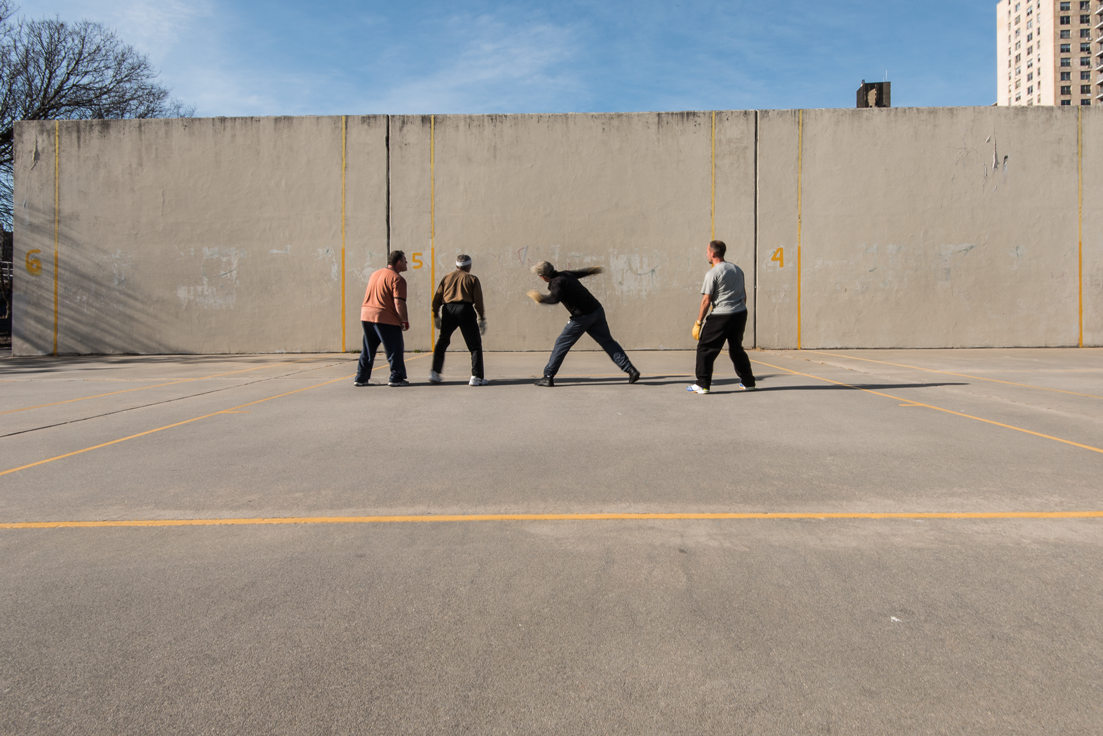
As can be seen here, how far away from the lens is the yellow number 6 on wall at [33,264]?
645 inches

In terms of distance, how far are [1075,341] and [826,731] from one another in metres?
18.6

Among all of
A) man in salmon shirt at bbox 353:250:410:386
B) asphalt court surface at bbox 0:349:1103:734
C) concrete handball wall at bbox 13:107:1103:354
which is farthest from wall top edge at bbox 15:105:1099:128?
asphalt court surface at bbox 0:349:1103:734

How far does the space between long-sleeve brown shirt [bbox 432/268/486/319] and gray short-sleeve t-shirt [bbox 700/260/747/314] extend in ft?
9.74

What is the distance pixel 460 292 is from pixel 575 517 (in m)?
6.01

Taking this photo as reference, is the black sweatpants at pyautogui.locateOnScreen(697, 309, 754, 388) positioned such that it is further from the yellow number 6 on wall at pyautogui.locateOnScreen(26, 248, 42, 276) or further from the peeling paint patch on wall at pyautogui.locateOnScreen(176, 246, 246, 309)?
the yellow number 6 on wall at pyautogui.locateOnScreen(26, 248, 42, 276)

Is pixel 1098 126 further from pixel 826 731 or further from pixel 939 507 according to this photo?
pixel 826 731

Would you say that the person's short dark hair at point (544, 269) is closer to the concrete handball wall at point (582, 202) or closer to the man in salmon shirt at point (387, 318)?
the man in salmon shirt at point (387, 318)

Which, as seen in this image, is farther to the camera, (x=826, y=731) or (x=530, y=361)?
(x=530, y=361)

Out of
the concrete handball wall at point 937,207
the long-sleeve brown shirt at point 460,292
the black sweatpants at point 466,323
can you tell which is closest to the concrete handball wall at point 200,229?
the long-sleeve brown shirt at point 460,292

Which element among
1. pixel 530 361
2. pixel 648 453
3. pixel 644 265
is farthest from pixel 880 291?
pixel 648 453

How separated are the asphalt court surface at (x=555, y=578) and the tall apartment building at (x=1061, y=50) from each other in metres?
146

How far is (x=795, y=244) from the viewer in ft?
52.2

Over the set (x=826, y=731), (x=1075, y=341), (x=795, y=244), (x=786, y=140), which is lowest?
(x=826, y=731)

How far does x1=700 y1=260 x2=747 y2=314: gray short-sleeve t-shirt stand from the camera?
25.6 ft
